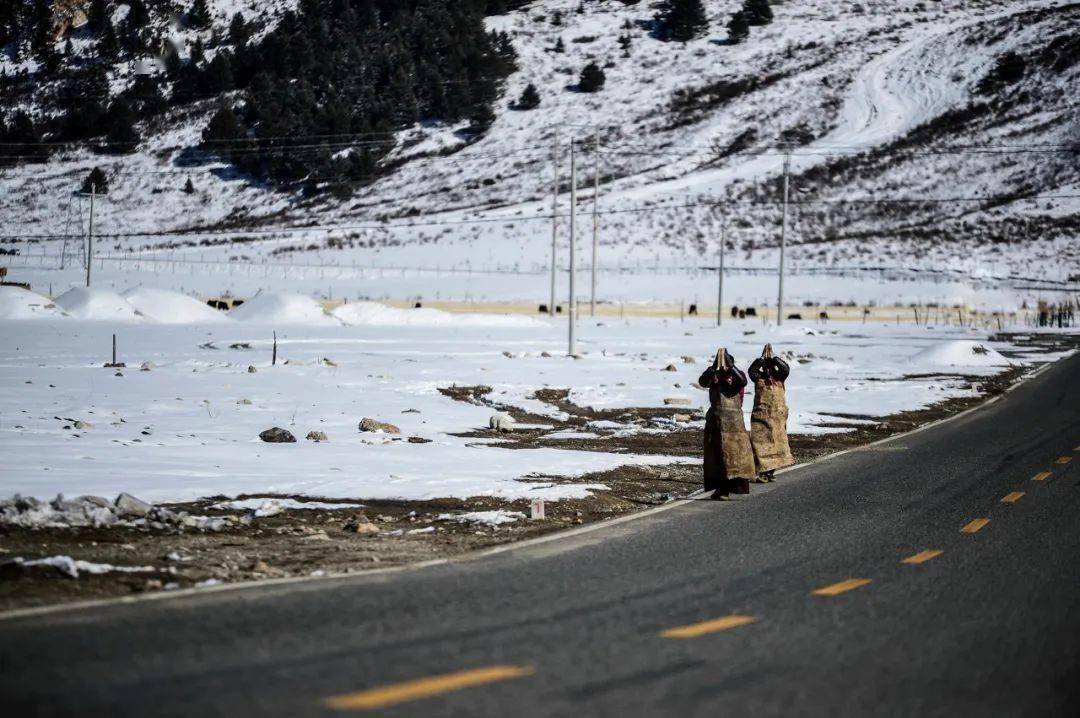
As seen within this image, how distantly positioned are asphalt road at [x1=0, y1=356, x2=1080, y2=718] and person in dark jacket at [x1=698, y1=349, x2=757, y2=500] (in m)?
2.02

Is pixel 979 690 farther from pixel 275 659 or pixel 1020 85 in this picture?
pixel 1020 85

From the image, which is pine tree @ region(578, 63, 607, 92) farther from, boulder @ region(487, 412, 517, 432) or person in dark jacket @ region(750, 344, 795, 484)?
person in dark jacket @ region(750, 344, 795, 484)

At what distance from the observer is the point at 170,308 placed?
54.7 m

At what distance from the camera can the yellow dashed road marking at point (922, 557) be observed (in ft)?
32.1

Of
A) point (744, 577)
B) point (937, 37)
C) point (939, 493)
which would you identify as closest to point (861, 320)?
point (939, 493)

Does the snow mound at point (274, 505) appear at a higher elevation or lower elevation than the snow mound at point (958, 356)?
lower

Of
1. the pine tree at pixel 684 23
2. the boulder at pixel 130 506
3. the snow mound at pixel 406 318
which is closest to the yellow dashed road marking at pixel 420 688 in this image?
the boulder at pixel 130 506

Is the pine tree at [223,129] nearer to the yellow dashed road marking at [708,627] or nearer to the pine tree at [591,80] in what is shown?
the pine tree at [591,80]

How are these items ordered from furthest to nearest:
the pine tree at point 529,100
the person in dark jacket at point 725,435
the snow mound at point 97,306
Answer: the pine tree at point 529,100
the snow mound at point 97,306
the person in dark jacket at point 725,435

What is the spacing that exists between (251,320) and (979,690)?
51.5 metres

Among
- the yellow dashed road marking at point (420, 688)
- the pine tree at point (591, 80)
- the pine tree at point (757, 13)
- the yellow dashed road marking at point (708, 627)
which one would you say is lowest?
the yellow dashed road marking at point (708, 627)

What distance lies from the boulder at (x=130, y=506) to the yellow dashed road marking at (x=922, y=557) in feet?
22.5

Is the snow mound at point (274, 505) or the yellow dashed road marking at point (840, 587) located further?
the snow mound at point (274, 505)

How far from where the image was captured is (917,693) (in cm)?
599
